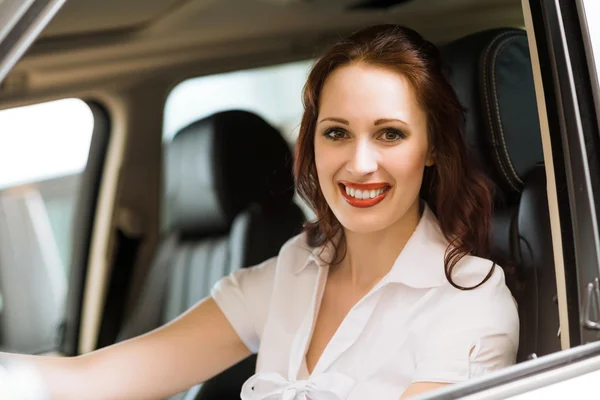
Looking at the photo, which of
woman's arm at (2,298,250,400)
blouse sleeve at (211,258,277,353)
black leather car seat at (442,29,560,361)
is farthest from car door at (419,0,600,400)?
woman's arm at (2,298,250,400)

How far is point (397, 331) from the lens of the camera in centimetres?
160

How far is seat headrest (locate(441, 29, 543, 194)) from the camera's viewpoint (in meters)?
1.66

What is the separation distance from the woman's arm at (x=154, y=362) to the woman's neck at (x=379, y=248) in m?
0.39

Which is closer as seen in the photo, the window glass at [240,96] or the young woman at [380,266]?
the young woman at [380,266]

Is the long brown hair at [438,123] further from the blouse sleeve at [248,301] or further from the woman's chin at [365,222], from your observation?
the blouse sleeve at [248,301]

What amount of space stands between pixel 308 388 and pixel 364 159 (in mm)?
481

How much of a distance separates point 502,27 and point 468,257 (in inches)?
21.0

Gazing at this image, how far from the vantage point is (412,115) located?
159 cm

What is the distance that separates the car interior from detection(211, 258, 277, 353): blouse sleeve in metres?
0.27

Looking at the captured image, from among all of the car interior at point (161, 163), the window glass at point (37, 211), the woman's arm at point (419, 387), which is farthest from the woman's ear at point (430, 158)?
the window glass at point (37, 211)

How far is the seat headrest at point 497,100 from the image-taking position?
166 cm

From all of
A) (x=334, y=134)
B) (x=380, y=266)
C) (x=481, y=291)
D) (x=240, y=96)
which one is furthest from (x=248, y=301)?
(x=240, y=96)

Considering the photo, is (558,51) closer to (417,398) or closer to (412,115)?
(412,115)

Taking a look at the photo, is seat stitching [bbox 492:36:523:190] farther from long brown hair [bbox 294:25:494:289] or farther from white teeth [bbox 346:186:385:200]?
white teeth [bbox 346:186:385:200]
